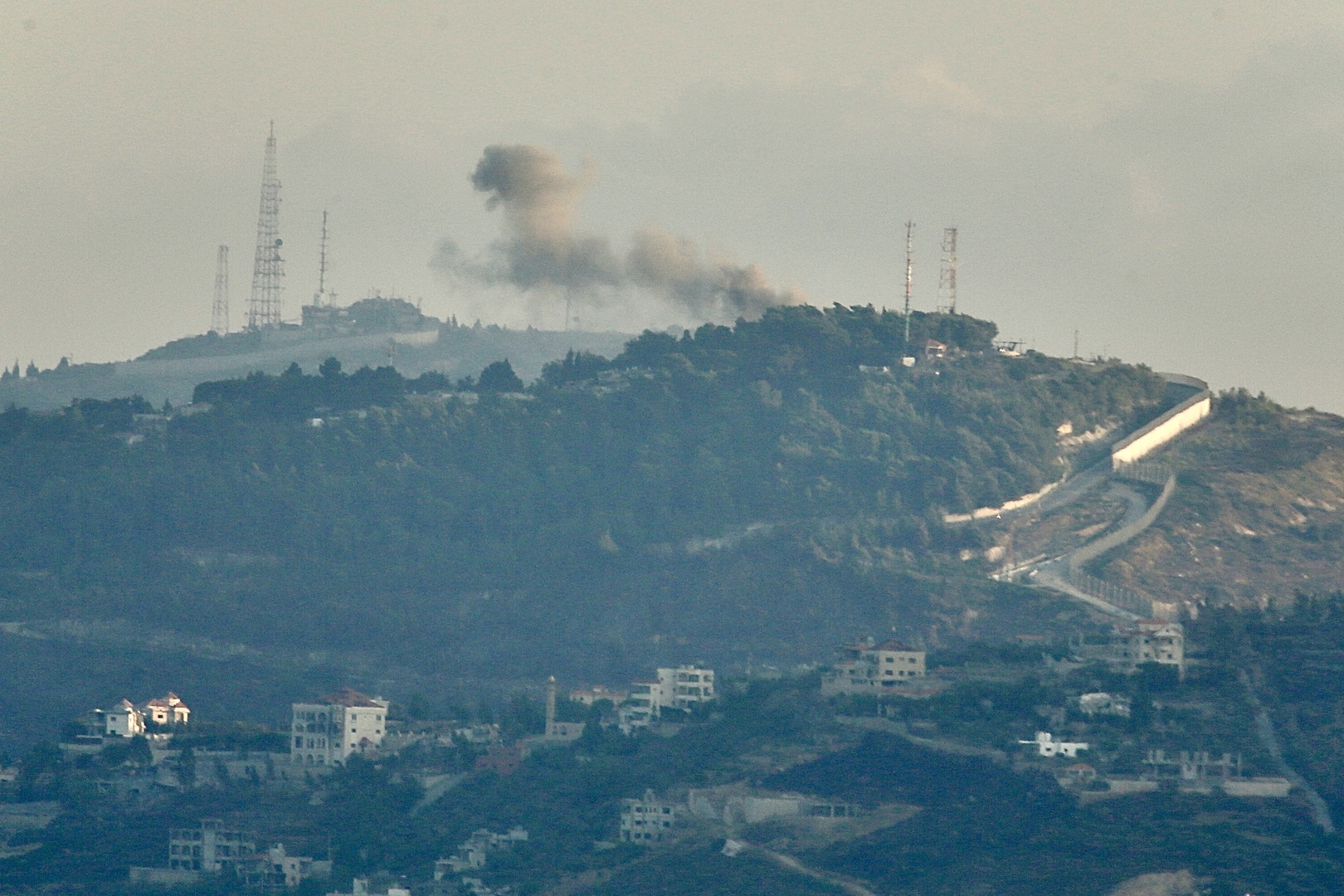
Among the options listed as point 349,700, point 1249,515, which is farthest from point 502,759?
point 1249,515

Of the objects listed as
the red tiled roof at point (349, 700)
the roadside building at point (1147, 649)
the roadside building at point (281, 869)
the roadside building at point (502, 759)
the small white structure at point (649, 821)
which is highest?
the roadside building at point (1147, 649)

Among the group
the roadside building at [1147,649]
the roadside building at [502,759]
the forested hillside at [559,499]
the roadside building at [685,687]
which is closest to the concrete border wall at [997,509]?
the forested hillside at [559,499]

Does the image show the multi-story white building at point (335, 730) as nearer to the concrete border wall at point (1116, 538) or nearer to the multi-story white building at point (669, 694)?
the multi-story white building at point (669, 694)

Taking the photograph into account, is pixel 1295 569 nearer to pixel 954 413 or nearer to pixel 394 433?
pixel 954 413

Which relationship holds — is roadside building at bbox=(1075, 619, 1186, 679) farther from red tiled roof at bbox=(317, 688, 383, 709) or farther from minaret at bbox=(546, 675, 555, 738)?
red tiled roof at bbox=(317, 688, 383, 709)

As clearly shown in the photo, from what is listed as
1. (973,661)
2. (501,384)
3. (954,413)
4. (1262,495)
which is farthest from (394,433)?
(973,661)

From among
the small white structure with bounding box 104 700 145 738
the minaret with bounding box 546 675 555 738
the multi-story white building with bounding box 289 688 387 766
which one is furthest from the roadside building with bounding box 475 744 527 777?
the small white structure with bounding box 104 700 145 738
